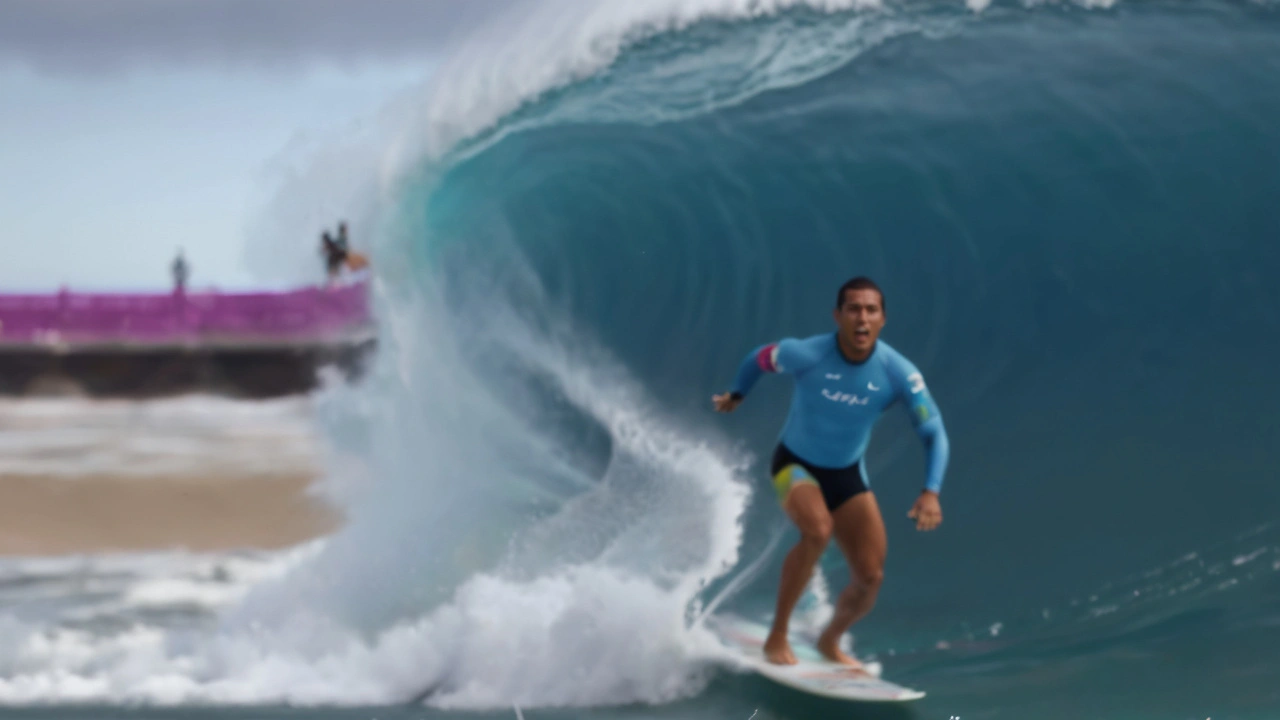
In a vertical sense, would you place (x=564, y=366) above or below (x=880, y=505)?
above

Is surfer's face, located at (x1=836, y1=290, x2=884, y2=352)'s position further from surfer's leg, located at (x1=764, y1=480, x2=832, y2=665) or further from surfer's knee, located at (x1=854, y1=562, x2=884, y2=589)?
surfer's knee, located at (x1=854, y1=562, x2=884, y2=589)

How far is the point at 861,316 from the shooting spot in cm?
343

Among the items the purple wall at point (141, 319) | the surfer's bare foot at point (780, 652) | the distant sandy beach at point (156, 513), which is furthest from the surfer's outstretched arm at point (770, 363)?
the purple wall at point (141, 319)

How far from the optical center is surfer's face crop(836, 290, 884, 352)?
3.43 metres

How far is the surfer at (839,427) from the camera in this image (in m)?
Result: 3.47

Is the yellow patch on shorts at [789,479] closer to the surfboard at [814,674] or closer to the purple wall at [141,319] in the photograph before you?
the surfboard at [814,674]

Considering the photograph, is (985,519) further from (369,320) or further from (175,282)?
(175,282)

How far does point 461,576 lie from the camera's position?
480 centimetres

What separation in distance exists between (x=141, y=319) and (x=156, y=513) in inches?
85.4

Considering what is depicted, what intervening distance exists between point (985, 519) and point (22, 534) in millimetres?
5513

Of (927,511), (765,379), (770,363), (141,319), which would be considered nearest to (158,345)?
(141,319)

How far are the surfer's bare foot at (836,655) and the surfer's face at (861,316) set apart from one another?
39.2 inches

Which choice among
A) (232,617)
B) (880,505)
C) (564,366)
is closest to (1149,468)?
(880,505)

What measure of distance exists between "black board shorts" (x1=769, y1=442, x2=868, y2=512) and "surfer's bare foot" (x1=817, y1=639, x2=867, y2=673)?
19.0 inches
